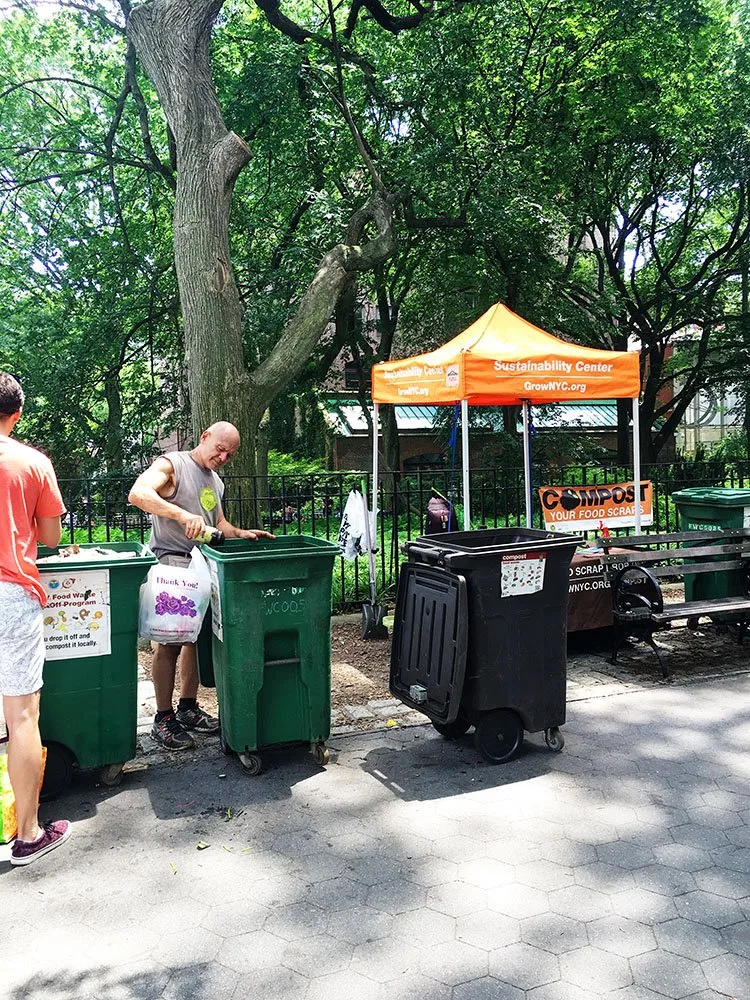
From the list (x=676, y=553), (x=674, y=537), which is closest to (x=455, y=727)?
(x=676, y=553)

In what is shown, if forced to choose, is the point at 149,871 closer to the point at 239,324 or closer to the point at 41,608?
the point at 41,608

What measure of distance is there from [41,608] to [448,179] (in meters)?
9.52

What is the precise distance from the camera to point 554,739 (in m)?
4.81

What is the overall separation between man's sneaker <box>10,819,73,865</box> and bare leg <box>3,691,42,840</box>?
0.10 ft

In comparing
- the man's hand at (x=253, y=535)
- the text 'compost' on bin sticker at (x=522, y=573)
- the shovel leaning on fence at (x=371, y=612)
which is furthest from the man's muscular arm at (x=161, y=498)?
the shovel leaning on fence at (x=371, y=612)

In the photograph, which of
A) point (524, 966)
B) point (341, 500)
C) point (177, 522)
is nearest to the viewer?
point (524, 966)

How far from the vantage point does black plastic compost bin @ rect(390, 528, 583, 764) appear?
446cm

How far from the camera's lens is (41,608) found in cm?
378

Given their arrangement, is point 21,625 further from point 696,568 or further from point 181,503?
point 696,568

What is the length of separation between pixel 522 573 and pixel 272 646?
4.79 ft

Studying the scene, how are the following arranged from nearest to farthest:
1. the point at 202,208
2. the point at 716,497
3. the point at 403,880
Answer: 1. the point at 403,880
2. the point at 716,497
3. the point at 202,208

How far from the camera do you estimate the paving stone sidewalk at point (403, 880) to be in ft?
9.12

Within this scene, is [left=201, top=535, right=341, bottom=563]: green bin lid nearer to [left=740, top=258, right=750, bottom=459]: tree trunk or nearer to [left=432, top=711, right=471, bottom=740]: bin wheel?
[left=432, top=711, right=471, bottom=740]: bin wheel

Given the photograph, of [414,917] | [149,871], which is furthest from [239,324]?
[414,917]
